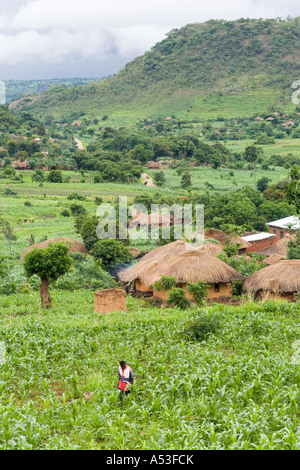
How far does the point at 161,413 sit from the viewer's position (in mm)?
8430

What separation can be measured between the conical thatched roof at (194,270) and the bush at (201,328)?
26.7ft

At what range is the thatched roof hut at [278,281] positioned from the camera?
19.9 m

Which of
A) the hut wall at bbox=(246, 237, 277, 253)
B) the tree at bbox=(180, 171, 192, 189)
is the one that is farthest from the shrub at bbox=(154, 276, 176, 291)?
the tree at bbox=(180, 171, 192, 189)

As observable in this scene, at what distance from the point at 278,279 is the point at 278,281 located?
9 centimetres

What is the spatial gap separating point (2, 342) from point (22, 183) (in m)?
46.6

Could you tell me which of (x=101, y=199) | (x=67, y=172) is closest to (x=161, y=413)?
(x=101, y=199)

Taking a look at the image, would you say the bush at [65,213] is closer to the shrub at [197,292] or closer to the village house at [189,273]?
the village house at [189,273]

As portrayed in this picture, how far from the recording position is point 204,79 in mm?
111625

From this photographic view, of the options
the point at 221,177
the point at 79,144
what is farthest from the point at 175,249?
the point at 79,144

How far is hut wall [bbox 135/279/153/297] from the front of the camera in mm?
22438

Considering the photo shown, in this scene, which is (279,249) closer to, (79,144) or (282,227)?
(282,227)

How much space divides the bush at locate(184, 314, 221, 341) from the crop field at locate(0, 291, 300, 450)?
161 millimetres

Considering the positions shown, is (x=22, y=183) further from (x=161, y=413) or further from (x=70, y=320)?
(x=161, y=413)

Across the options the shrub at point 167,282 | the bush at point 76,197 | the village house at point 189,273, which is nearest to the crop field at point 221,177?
the bush at point 76,197
